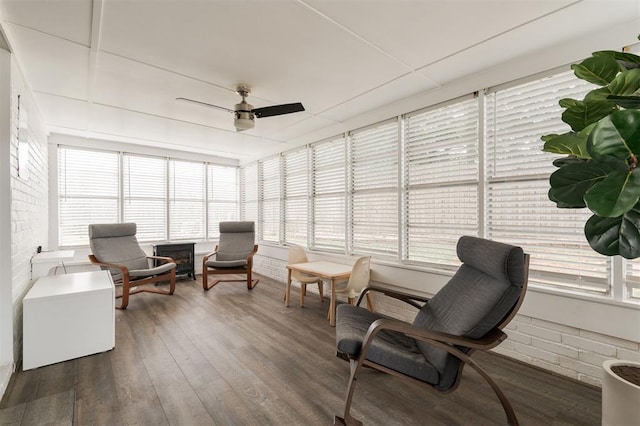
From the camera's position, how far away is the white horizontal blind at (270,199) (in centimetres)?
544

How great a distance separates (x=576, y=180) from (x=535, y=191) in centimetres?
142

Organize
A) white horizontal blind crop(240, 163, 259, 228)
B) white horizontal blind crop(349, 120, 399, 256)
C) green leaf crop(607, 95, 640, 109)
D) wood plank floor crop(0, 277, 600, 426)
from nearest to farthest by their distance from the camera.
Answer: green leaf crop(607, 95, 640, 109)
wood plank floor crop(0, 277, 600, 426)
white horizontal blind crop(349, 120, 399, 256)
white horizontal blind crop(240, 163, 259, 228)

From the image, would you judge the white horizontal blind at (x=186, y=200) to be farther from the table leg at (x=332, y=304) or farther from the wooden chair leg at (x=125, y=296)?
the table leg at (x=332, y=304)

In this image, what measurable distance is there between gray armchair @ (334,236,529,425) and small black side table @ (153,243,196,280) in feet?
14.3

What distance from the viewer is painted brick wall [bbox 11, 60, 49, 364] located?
226cm

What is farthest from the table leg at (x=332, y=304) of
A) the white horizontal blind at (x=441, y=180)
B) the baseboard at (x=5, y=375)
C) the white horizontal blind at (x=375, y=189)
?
the baseboard at (x=5, y=375)

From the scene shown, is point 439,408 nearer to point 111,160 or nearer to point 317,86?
point 317,86

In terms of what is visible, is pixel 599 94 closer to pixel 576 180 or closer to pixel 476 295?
pixel 576 180

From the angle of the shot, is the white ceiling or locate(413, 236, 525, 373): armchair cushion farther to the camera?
the white ceiling

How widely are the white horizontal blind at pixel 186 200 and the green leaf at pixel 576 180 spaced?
6044 millimetres

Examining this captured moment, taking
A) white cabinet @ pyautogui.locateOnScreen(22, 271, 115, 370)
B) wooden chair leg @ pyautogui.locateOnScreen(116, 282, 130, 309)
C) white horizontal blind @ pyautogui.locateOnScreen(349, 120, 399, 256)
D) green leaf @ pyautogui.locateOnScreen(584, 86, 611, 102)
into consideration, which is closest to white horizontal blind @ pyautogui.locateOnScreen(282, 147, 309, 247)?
white horizontal blind @ pyautogui.locateOnScreen(349, 120, 399, 256)

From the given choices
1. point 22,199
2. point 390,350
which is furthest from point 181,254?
point 390,350

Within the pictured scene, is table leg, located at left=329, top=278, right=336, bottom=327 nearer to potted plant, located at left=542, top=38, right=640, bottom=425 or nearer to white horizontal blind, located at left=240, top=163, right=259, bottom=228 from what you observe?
potted plant, located at left=542, top=38, right=640, bottom=425

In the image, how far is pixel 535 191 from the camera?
2.30 meters
